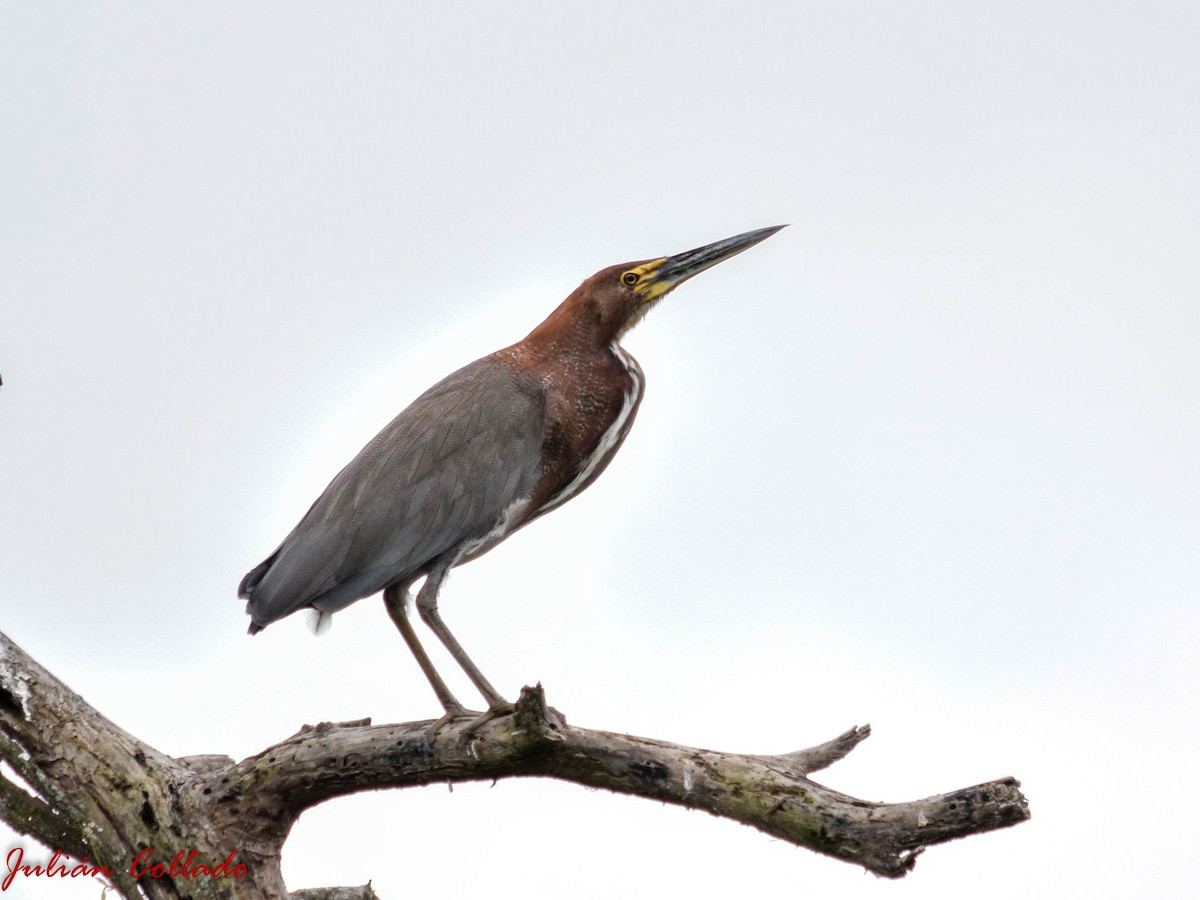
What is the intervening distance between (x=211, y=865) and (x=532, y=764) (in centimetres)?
146

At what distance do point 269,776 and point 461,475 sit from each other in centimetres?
195

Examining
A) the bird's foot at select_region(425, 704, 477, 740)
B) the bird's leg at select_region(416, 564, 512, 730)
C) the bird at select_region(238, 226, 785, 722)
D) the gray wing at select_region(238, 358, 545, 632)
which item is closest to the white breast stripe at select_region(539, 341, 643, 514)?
the bird at select_region(238, 226, 785, 722)

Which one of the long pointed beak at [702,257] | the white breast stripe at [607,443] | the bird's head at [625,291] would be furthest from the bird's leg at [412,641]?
the long pointed beak at [702,257]

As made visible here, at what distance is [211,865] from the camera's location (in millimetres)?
6008

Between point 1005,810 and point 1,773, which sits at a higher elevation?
point 1,773

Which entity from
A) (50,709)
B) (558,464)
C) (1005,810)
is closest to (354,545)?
(558,464)

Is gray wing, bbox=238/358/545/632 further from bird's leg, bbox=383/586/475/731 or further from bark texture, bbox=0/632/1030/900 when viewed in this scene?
bark texture, bbox=0/632/1030/900

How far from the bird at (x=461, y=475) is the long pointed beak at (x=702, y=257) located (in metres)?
0.32

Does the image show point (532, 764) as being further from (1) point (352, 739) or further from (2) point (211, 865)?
(2) point (211, 865)

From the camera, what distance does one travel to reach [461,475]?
7.41 m
